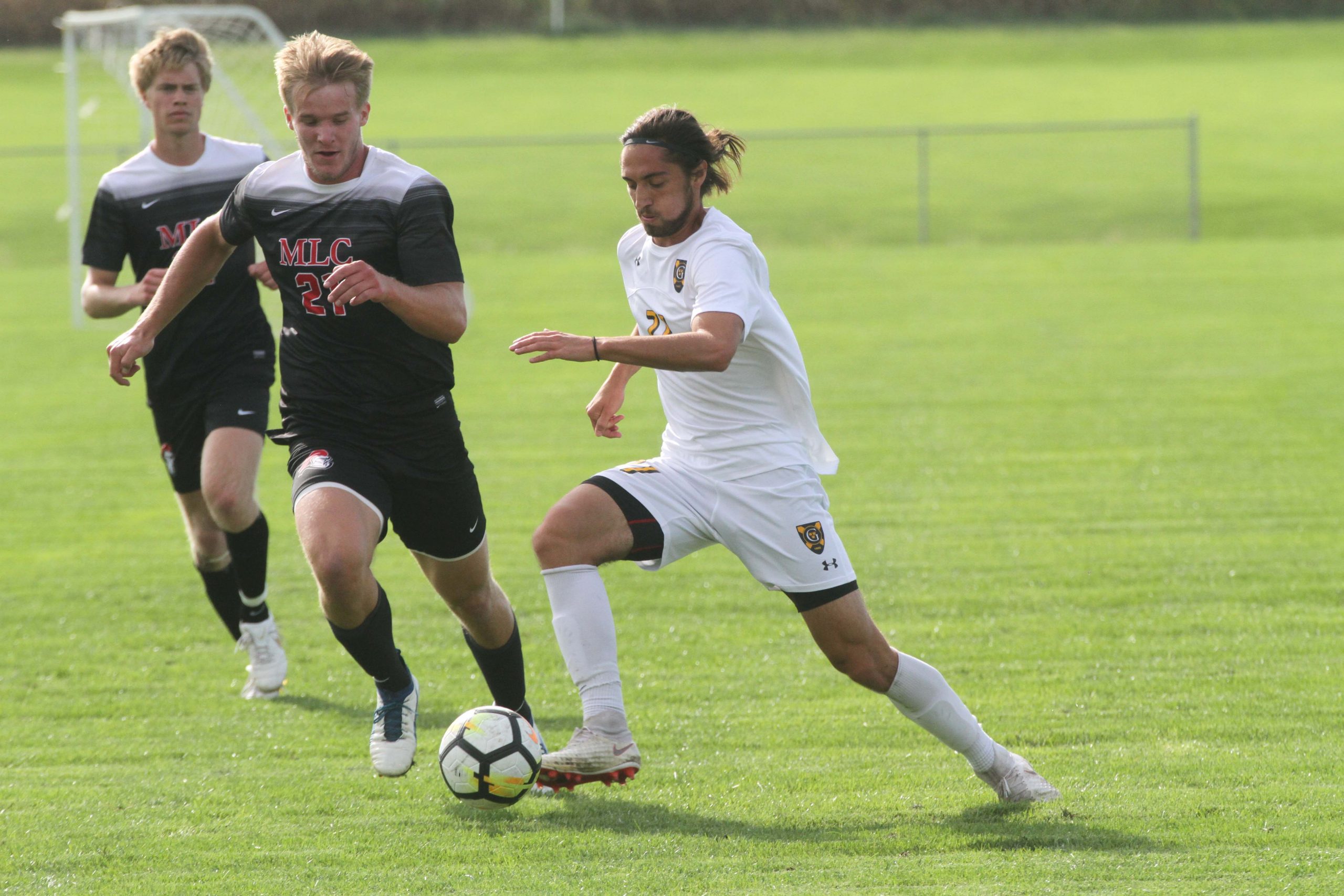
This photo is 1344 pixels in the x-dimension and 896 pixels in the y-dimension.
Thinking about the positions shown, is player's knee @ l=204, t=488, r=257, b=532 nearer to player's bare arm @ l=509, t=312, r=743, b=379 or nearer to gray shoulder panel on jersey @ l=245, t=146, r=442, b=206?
gray shoulder panel on jersey @ l=245, t=146, r=442, b=206

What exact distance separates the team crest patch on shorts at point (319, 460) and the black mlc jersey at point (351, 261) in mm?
76

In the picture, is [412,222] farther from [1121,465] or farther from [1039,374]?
[1039,374]

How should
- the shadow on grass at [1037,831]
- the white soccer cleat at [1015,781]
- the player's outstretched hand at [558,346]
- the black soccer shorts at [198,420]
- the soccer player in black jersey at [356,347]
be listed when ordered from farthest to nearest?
the black soccer shorts at [198,420] → the white soccer cleat at [1015,781] → the soccer player in black jersey at [356,347] → the shadow on grass at [1037,831] → the player's outstretched hand at [558,346]

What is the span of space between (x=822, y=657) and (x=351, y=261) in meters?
2.93

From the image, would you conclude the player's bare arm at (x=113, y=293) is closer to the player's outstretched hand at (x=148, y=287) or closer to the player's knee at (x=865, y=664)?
the player's outstretched hand at (x=148, y=287)

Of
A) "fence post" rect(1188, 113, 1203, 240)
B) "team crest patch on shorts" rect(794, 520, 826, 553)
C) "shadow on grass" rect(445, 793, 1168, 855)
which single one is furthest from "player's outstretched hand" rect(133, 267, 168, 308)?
"fence post" rect(1188, 113, 1203, 240)

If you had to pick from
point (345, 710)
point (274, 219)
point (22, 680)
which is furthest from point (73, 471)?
point (274, 219)

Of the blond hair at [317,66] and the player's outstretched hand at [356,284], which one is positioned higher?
the blond hair at [317,66]

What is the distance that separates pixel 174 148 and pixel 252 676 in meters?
2.23

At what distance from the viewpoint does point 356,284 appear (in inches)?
157

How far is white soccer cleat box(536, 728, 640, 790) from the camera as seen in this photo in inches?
171

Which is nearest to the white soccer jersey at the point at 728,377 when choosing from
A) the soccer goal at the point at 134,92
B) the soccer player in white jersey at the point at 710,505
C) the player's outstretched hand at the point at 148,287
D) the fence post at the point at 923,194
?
the soccer player in white jersey at the point at 710,505

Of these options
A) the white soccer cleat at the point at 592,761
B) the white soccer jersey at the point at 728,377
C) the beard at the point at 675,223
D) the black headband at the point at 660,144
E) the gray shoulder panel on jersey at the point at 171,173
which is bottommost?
the white soccer cleat at the point at 592,761

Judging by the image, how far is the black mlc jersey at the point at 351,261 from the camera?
4.39 metres
